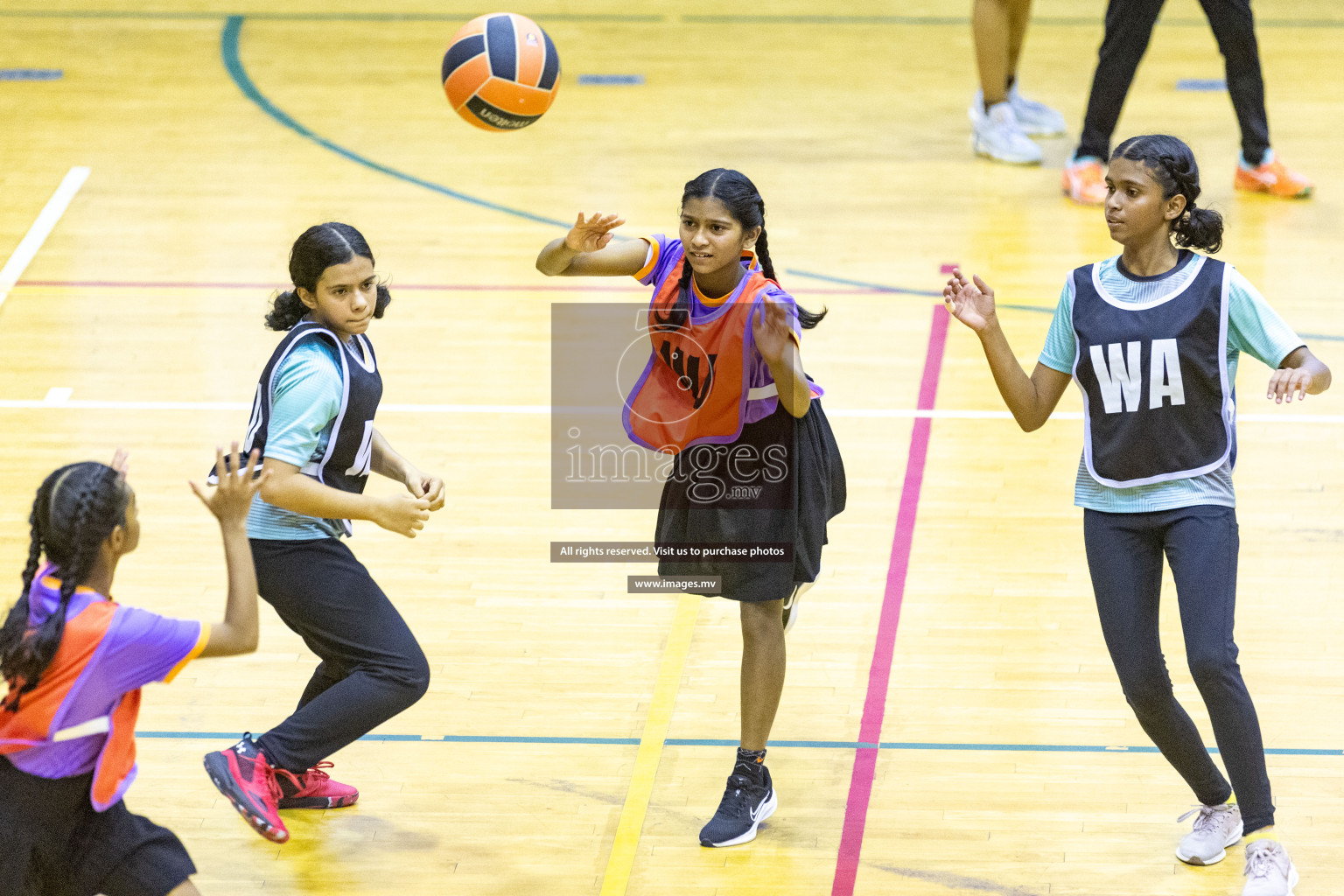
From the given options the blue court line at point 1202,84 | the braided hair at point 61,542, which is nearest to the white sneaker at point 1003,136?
the blue court line at point 1202,84

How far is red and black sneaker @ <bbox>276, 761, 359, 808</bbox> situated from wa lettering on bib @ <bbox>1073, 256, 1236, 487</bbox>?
214 cm

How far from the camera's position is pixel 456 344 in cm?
748

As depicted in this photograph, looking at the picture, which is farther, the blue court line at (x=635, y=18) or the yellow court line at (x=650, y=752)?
the blue court line at (x=635, y=18)

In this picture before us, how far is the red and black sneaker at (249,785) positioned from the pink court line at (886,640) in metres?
1.39

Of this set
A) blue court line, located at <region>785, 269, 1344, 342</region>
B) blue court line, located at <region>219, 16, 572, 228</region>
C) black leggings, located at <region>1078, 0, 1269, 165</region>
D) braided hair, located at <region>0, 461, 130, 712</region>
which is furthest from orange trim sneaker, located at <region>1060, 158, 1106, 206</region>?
braided hair, located at <region>0, 461, 130, 712</region>

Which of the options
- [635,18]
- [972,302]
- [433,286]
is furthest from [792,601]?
[635,18]

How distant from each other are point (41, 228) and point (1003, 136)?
208 inches

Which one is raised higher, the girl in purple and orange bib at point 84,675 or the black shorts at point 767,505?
the girl in purple and orange bib at point 84,675

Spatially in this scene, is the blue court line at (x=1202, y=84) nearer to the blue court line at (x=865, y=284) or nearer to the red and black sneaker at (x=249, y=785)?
the blue court line at (x=865, y=284)

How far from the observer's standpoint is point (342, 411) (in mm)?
4035

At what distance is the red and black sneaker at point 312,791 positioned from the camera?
14.5ft

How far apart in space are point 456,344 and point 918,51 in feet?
18.0

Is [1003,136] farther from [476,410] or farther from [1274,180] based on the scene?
[476,410]

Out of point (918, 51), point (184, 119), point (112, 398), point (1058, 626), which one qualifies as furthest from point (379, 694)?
point (918, 51)
